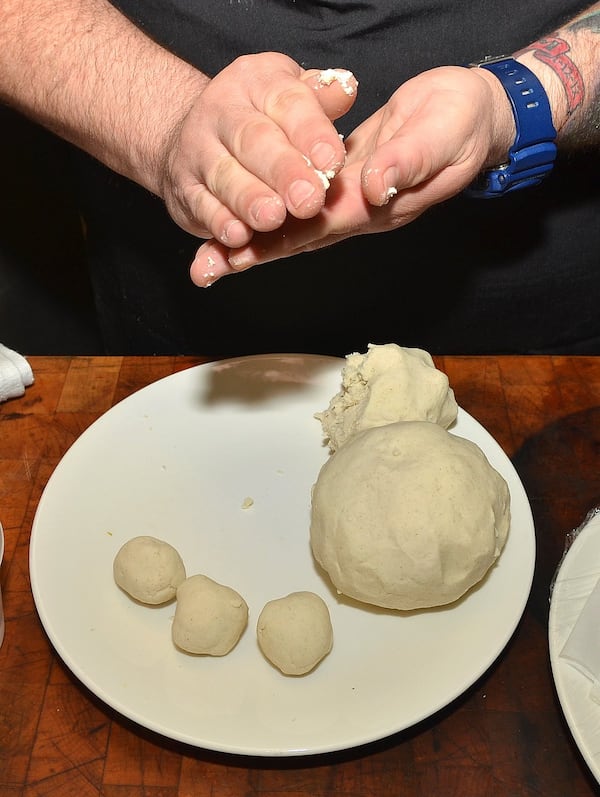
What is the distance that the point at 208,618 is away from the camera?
3.21 feet

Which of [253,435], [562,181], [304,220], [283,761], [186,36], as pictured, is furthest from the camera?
[562,181]

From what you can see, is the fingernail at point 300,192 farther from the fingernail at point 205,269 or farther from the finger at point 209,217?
the fingernail at point 205,269

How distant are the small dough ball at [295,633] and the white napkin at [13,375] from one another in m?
0.67

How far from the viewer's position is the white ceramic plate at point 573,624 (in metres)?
0.91

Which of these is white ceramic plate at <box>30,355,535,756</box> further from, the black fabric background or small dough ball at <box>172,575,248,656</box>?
the black fabric background

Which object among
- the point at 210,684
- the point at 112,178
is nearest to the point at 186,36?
the point at 112,178

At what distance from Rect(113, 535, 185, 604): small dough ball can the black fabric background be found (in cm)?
72

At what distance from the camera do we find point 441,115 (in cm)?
110

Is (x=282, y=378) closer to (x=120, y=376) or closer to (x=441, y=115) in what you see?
(x=120, y=376)

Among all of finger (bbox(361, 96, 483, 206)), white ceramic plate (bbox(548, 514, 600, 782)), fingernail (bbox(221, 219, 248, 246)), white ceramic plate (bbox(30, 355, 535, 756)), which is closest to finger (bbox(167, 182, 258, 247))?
fingernail (bbox(221, 219, 248, 246))

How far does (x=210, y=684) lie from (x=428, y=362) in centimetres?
61

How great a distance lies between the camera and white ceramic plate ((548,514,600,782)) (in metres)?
0.91

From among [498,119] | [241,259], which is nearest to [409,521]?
[241,259]

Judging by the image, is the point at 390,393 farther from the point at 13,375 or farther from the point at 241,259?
the point at 13,375
